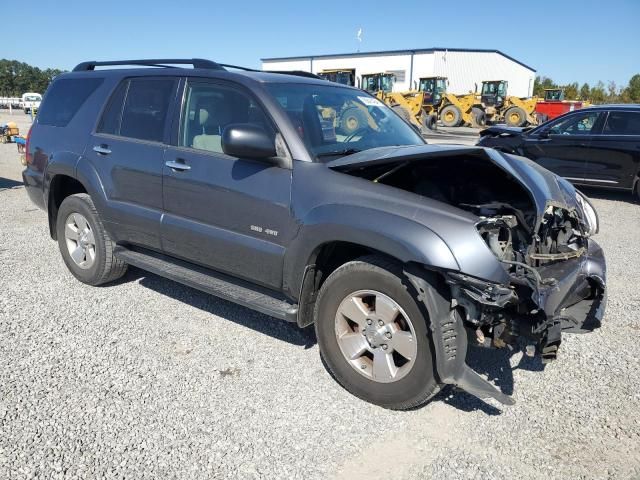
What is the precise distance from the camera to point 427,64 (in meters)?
47.8

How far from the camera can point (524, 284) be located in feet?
8.33

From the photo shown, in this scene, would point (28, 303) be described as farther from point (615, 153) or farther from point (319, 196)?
point (615, 153)

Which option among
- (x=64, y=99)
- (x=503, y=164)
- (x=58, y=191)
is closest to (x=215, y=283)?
(x=503, y=164)

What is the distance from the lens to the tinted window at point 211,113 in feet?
11.7

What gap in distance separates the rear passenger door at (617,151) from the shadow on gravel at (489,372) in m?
6.78

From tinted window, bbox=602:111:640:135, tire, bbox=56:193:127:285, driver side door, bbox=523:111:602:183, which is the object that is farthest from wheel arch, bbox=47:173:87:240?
tinted window, bbox=602:111:640:135

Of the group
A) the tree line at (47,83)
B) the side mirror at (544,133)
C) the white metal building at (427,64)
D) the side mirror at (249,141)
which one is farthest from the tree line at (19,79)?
the side mirror at (249,141)

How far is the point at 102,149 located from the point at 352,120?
213 cm

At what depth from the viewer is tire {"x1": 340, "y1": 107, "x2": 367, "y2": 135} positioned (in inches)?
146

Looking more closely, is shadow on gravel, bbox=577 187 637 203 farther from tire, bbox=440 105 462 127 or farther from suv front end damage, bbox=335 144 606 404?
tire, bbox=440 105 462 127

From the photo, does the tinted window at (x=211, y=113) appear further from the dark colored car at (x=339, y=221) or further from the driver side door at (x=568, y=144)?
the driver side door at (x=568, y=144)

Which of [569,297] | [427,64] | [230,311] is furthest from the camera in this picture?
[427,64]

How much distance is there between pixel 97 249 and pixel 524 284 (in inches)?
141

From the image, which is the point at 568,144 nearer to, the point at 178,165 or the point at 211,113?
the point at 211,113
